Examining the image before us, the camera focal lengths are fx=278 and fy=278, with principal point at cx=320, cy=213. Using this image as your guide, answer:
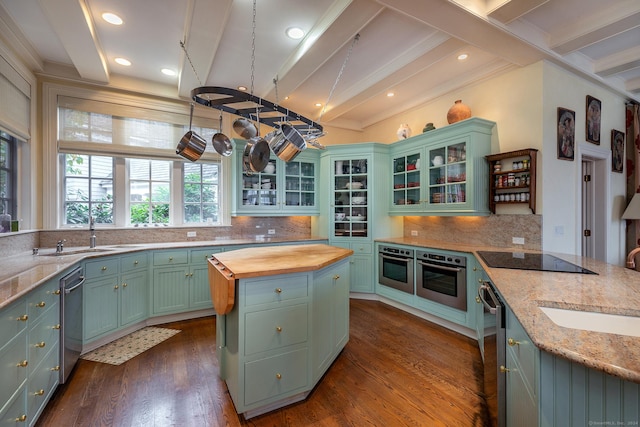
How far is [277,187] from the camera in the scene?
4.51m

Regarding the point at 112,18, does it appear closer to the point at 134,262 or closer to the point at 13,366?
the point at 134,262

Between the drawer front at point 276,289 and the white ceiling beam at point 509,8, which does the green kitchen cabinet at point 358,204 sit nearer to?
the white ceiling beam at point 509,8

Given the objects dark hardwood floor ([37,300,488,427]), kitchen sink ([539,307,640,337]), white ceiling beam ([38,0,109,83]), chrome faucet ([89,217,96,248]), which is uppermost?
white ceiling beam ([38,0,109,83])

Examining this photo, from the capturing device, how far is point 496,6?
2.18 m

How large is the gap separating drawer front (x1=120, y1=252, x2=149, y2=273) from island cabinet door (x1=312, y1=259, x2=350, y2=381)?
2.27 meters

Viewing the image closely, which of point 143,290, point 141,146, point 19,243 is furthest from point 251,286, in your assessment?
point 141,146

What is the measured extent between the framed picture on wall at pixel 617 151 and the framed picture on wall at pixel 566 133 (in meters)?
1.15

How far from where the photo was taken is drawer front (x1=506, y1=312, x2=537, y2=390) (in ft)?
3.44

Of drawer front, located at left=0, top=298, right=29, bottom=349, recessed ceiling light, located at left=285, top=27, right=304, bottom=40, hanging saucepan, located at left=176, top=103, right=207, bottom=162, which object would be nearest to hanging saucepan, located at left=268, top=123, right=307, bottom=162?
hanging saucepan, located at left=176, top=103, right=207, bottom=162

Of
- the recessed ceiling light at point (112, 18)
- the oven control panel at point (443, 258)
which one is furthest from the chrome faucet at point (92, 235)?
the oven control panel at point (443, 258)

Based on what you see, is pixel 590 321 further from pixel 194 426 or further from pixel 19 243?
pixel 19 243

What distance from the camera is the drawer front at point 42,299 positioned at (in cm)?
164

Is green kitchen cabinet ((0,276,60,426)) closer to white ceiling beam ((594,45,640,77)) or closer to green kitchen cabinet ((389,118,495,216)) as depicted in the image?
green kitchen cabinet ((389,118,495,216))

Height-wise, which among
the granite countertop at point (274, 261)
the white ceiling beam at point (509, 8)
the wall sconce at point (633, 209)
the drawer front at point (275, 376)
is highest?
the white ceiling beam at point (509, 8)
